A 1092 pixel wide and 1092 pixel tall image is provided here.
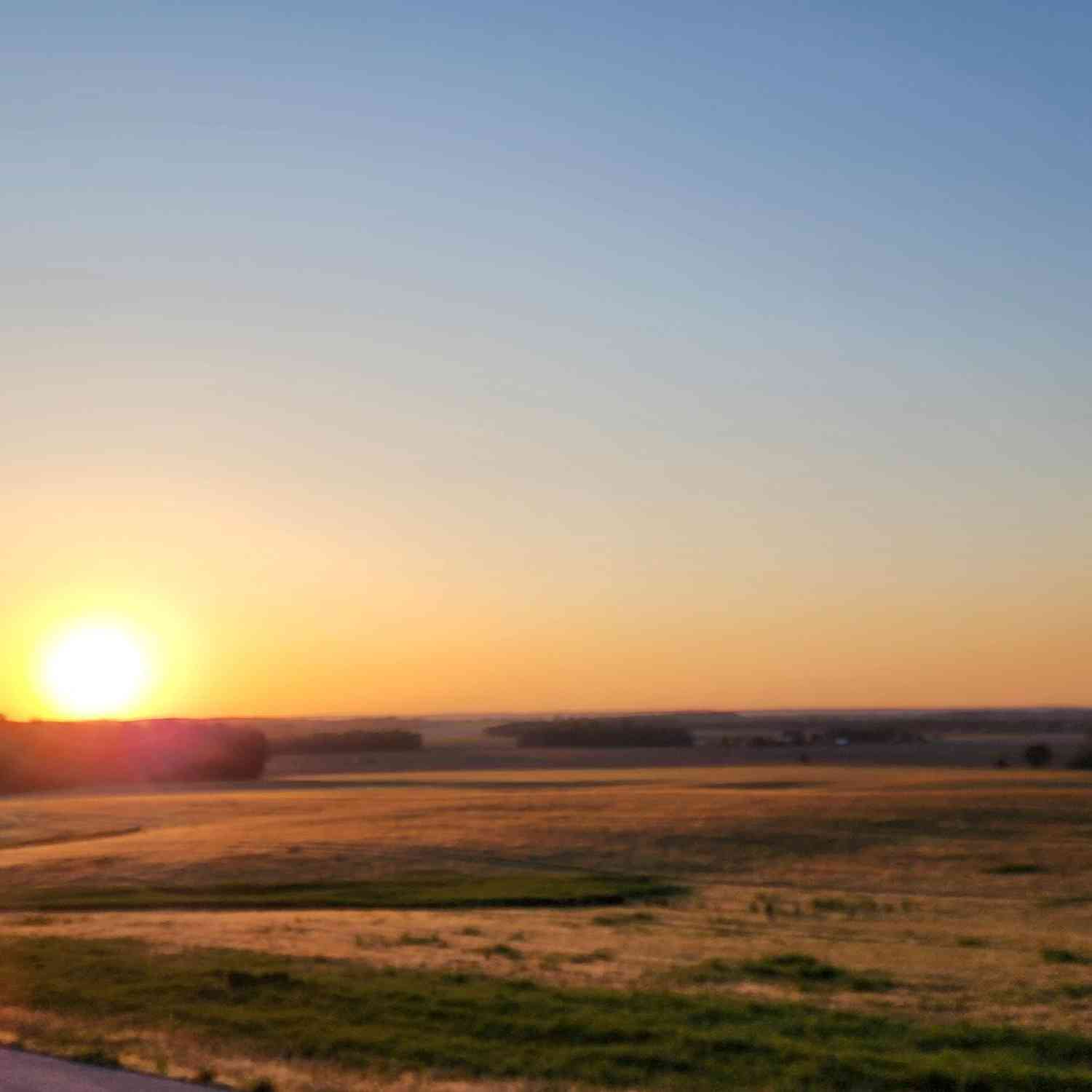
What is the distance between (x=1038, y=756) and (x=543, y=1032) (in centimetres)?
10400

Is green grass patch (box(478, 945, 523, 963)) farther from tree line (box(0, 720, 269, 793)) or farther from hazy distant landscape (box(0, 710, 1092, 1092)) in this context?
tree line (box(0, 720, 269, 793))

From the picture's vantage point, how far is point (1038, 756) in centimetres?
11250

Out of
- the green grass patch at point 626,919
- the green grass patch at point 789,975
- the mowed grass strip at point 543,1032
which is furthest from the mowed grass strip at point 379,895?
the mowed grass strip at point 543,1032

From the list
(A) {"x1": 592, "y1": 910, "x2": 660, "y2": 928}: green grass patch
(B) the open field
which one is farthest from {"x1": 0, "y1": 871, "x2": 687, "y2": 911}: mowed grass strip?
(A) {"x1": 592, "y1": 910, "x2": 660, "y2": 928}: green grass patch

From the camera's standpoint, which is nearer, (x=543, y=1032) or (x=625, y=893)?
(x=543, y=1032)

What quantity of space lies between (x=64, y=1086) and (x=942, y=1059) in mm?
7901

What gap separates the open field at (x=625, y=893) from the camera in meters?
18.5

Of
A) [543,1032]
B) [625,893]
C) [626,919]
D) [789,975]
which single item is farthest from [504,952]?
[625,893]

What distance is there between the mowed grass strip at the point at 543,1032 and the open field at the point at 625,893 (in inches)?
5.3

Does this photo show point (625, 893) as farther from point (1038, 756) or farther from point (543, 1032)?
point (1038, 756)

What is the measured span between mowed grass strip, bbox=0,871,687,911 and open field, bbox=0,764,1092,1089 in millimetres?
163

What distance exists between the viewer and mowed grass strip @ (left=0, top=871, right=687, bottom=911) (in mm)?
34500

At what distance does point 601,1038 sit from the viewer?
50.4ft

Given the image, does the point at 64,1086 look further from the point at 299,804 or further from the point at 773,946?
the point at 299,804
